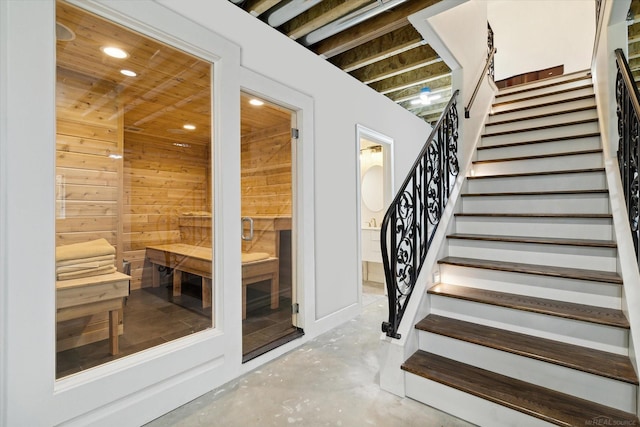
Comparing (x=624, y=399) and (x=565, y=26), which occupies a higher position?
(x=565, y=26)

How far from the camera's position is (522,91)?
454 cm

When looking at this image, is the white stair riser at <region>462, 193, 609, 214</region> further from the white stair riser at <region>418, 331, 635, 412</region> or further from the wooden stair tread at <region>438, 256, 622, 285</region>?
the white stair riser at <region>418, 331, 635, 412</region>

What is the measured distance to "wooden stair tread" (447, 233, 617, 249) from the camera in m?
2.02

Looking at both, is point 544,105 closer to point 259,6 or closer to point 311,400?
point 259,6

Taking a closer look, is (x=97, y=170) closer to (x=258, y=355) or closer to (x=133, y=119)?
(x=133, y=119)

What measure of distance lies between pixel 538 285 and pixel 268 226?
6.97ft

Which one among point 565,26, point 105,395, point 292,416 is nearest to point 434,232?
point 292,416

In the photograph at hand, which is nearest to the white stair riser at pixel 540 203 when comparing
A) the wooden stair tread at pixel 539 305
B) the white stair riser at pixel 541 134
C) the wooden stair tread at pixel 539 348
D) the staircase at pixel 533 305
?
the staircase at pixel 533 305

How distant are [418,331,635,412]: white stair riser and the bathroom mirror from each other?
3313 mm

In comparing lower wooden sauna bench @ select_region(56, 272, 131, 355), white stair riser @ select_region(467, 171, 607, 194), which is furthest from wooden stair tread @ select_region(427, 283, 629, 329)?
lower wooden sauna bench @ select_region(56, 272, 131, 355)

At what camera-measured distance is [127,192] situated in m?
2.41

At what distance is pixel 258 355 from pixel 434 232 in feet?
5.63

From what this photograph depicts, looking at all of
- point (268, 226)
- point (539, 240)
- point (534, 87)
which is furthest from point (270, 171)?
point (534, 87)

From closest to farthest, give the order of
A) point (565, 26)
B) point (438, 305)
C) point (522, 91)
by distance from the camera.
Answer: point (438, 305) → point (522, 91) → point (565, 26)
